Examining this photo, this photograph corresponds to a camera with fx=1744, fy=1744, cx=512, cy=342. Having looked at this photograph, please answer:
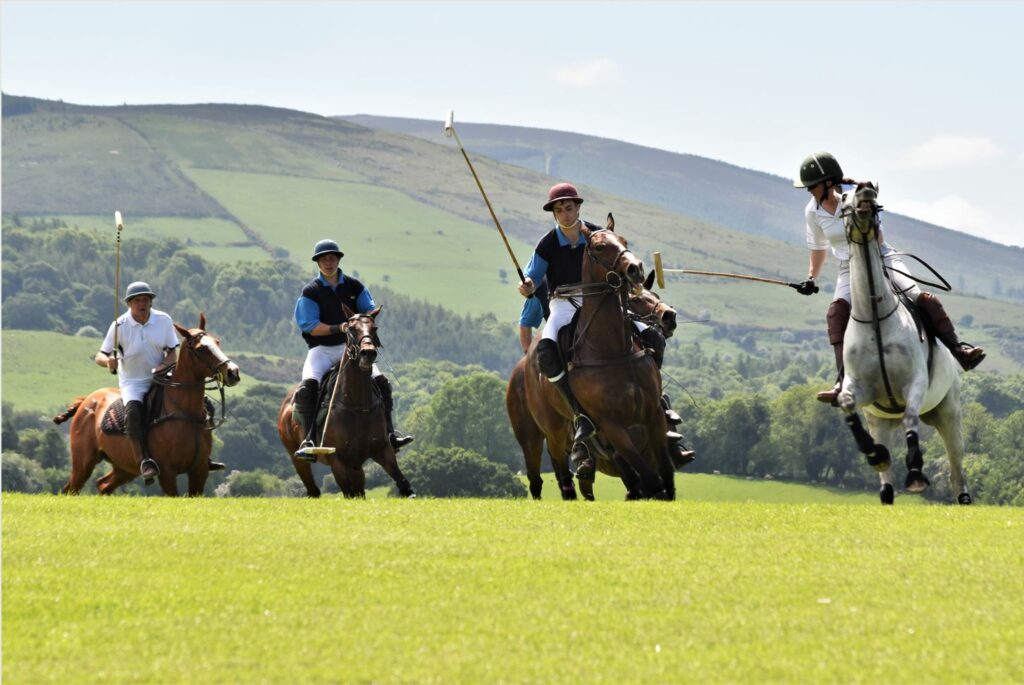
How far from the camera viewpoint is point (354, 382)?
23.9 meters

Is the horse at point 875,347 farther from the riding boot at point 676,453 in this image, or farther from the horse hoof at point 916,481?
the riding boot at point 676,453

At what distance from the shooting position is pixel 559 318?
22.4 meters

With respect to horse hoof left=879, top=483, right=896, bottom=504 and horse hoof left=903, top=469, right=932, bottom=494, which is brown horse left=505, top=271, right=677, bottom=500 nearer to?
horse hoof left=879, top=483, right=896, bottom=504

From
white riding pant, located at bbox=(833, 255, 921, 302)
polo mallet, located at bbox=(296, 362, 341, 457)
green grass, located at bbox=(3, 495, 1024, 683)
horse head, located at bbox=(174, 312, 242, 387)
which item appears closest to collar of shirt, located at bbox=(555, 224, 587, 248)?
white riding pant, located at bbox=(833, 255, 921, 302)

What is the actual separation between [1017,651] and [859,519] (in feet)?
20.7

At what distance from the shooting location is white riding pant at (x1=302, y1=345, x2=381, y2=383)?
25.2 m

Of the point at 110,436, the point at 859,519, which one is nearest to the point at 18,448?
the point at 110,436

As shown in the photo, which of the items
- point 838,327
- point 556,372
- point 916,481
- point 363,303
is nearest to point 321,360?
point 363,303

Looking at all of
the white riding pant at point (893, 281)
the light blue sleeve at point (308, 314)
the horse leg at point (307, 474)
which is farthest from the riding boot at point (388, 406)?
the white riding pant at point (893, 281)

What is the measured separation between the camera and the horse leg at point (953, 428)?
2245 cm

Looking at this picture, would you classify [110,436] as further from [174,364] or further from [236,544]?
[236,544]

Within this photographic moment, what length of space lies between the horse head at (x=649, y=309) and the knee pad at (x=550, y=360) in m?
1.12

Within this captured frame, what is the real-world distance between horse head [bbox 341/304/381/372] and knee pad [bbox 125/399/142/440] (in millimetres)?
3869

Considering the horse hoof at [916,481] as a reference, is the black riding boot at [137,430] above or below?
below
